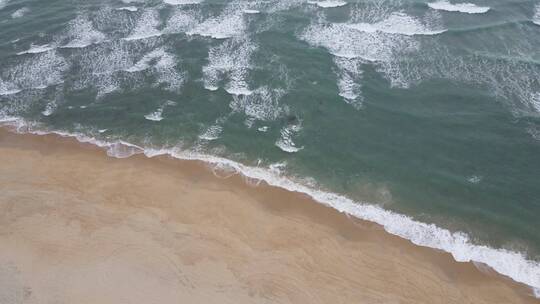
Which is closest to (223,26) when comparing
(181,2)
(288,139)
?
(181,2)

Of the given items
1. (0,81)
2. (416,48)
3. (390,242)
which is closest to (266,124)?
(390,242)

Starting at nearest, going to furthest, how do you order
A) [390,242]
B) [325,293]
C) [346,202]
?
[325,293] < [390,242] < [346,202]

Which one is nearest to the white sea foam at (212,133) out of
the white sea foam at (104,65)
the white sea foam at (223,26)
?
the white sea foam at (104,65)

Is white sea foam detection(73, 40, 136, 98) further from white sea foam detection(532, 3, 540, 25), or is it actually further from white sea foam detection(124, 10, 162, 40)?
white sea foam detection(532, 3, 540, 25)

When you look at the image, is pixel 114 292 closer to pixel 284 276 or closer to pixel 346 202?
pixel 284 276

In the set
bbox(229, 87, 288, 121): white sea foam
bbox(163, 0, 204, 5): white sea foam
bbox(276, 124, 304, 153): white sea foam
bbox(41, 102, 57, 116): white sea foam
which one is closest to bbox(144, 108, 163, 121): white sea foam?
bbox(229, 87, 288, 121): white sea foam

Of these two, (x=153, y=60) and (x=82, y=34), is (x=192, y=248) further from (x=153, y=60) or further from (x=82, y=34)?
(x=82, y=34)

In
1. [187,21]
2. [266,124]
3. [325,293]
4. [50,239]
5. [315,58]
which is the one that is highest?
[187,21]
